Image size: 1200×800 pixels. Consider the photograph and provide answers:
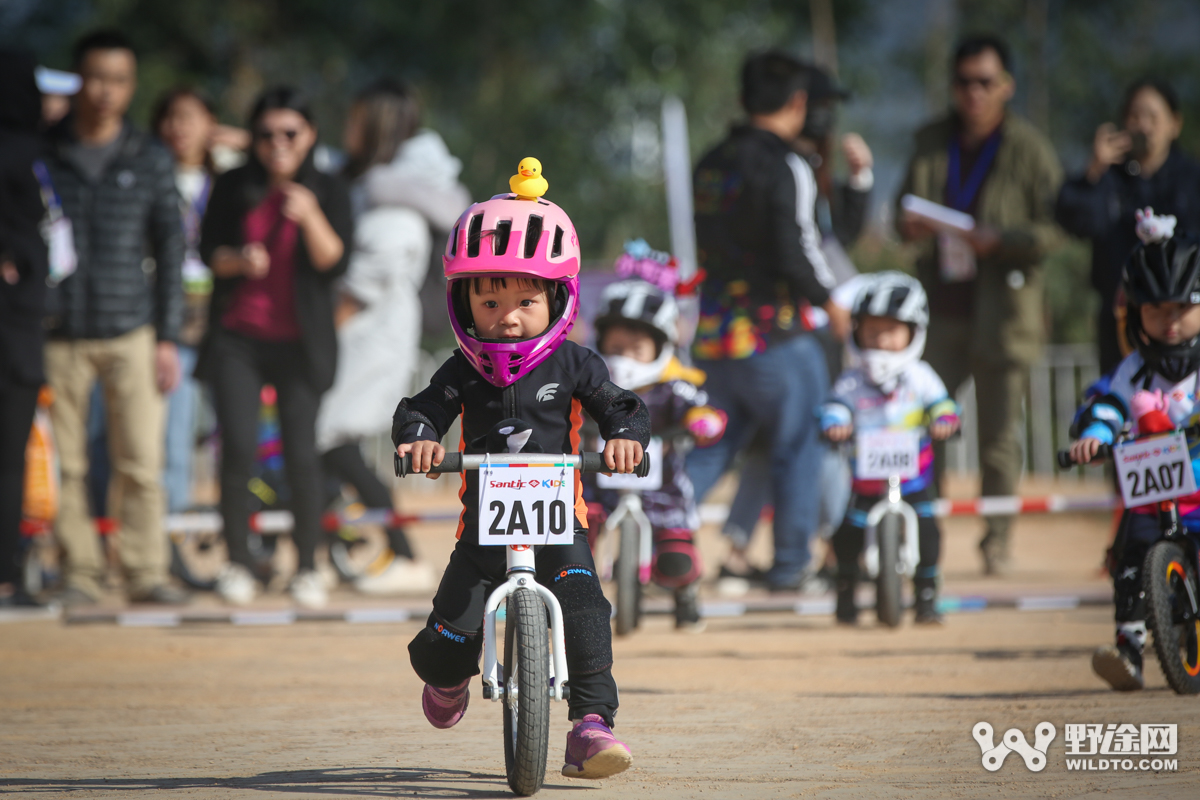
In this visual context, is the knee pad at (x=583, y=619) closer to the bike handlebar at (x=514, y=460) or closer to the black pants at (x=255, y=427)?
the bike handlebar at (x=514, y=460)

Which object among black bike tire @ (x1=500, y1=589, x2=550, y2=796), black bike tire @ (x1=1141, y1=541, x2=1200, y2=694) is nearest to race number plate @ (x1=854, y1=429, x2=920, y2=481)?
black bike tire @ (x1=1141, y1=541, x2=1200, y2=694)

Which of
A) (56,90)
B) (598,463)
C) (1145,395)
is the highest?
(56,90)

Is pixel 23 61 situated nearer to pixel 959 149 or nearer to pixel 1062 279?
pixel 959 149

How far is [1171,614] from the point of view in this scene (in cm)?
538

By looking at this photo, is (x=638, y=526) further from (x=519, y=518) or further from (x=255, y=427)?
(x=519, y=518)

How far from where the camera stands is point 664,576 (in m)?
7.35

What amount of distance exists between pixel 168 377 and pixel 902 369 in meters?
3.90

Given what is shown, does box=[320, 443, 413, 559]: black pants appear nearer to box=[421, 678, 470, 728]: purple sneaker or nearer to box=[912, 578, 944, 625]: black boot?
box=[912, 578, 944, 625]: black boot

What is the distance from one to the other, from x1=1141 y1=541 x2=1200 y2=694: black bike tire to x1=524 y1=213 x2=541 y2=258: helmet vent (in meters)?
2.50

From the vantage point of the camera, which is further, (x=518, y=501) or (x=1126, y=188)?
(x=1126, y=188)

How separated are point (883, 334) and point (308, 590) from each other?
11.1ft

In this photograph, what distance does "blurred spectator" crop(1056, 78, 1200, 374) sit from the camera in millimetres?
8258

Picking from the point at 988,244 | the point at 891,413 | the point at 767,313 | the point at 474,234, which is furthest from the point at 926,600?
the point at 474,234

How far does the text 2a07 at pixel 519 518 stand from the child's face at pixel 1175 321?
2.64 m
